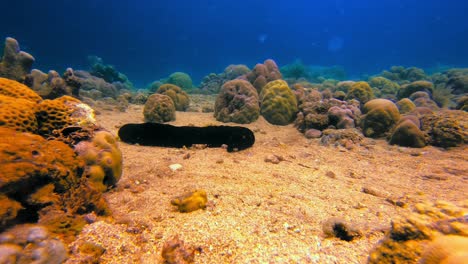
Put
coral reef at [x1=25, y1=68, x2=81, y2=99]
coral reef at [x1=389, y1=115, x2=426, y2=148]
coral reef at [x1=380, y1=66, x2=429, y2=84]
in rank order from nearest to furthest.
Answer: coral reef at [x1=389, y1=115, x2=426, y2=148] → coral reef at [x1=25, y1=68, x2=81, y2=99] → coral reef at [x1=380, y1=66, x2=429, y2=84]

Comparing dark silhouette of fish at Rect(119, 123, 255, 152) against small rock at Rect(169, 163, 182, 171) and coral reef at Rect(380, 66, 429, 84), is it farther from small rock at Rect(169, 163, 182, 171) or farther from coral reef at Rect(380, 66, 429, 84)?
coral reef at Rect(380, 66, 429, 84)

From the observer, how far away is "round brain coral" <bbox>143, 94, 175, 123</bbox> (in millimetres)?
9492

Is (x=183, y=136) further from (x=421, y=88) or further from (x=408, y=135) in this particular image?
(x=421, y=88)

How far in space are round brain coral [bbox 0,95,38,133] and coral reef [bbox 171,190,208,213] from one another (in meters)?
2.29

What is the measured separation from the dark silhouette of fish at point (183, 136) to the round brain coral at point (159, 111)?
332 centimetres

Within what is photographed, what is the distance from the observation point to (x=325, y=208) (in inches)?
133

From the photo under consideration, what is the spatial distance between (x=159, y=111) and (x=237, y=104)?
3.50 metres

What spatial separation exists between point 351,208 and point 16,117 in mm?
5045

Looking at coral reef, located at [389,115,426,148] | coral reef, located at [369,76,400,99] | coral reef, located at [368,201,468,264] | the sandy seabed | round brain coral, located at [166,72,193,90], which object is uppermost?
round brain coral, located at [166,72,193,90]

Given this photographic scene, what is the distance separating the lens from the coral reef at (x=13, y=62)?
8430mm

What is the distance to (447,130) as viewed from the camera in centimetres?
662

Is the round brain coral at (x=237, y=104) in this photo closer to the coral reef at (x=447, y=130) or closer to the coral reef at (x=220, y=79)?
the coral reef at (x=447, y=130)

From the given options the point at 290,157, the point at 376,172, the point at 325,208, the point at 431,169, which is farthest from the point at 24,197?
the point at 431,169

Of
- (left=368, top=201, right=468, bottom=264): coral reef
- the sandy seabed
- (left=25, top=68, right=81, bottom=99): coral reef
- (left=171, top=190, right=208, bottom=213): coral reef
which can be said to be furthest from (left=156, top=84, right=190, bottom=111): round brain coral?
(left=368, top=201, right=468, bottom=264): coral reef
